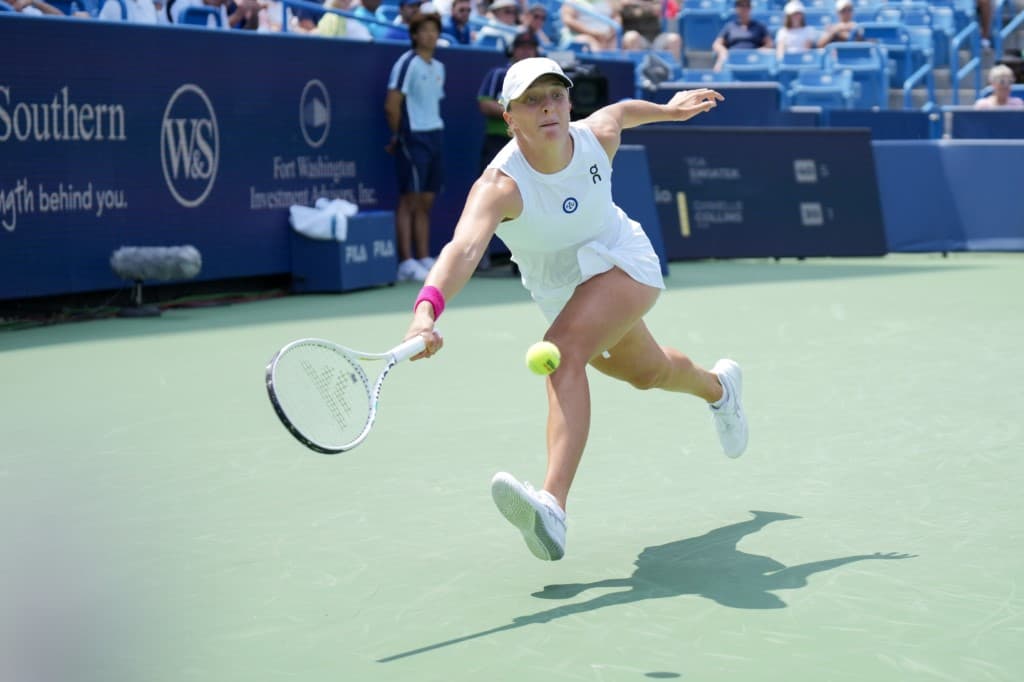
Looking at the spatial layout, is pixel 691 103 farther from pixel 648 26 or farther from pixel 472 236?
pixel 648 26

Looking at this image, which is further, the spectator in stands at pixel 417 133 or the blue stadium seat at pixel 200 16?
the spectator in stands at pixel 417 133

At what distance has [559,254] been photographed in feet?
18.6

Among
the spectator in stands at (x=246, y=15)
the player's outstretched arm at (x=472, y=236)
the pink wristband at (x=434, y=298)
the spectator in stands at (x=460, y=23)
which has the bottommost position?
the pink wristband at (x=434, y=298)

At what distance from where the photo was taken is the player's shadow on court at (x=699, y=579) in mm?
4871

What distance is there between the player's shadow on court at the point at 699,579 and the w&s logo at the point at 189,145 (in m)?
8.79

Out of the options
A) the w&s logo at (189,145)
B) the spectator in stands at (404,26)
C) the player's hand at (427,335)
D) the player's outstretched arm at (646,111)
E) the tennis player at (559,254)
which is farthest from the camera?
the spectator in stands at (404,26)

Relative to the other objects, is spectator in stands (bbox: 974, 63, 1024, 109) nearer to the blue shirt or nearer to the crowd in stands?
the crowd in stands

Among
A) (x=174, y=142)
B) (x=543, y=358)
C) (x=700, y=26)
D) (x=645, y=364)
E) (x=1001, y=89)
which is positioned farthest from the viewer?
(x=700, y=26)

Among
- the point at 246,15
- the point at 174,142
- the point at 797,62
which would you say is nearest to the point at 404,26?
the point at 246,15

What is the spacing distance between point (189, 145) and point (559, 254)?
28.4ft

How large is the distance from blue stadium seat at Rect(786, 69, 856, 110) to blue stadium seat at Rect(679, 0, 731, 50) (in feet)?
7.41

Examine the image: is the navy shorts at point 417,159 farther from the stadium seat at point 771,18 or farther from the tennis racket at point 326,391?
the tennis racket at point 326,391


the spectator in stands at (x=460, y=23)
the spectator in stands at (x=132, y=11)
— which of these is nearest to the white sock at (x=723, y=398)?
the spectator in stands at (x=132, y=11)

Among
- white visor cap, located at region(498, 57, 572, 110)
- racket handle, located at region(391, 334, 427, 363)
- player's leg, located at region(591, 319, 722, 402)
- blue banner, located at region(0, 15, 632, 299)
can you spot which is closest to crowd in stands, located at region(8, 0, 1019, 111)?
blue banner, located at region(0, 15, 632, 299)
